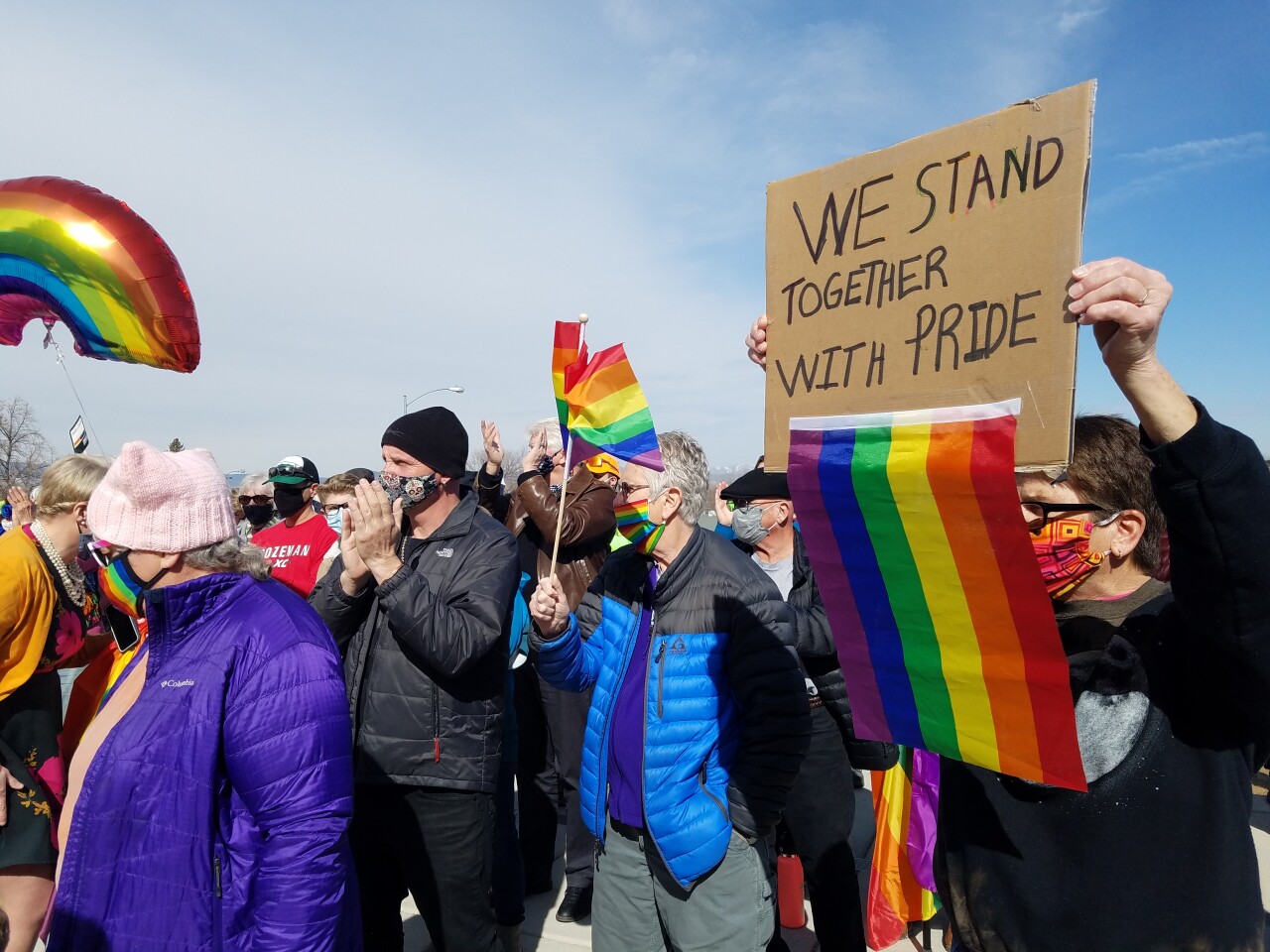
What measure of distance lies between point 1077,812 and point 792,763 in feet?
3.19

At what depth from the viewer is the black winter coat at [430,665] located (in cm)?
265

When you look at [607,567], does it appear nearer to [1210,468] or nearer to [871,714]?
[871,714]

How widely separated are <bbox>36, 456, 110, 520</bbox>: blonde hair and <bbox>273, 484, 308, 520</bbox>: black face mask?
1.58 m

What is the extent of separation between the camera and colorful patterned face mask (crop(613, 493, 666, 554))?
2.70 metres

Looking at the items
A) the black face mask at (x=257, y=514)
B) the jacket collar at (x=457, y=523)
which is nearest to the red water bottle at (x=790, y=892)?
the jacket collar at (x=457, y=523)

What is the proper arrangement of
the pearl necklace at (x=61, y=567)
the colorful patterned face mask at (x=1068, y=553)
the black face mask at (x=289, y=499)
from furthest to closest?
the black face mask at (x=289, y=499) < the pearl necklace at (x=61, y=567) < the colorful patterned face mask at (x=1068, y=553)

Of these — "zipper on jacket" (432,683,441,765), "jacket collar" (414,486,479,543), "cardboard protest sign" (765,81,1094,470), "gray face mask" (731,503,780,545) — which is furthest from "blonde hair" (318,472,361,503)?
"cardboard protest sign" (765,81,1094,470)

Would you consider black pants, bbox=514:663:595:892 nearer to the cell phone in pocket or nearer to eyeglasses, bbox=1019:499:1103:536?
the cell phone in pocket

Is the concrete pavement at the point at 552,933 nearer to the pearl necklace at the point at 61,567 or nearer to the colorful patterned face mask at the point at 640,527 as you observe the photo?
the pearl necklace at the point at 61,567

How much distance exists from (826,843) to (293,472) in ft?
12.7

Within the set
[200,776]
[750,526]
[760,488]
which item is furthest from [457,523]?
[750,526]

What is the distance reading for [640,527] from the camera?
2705 mm

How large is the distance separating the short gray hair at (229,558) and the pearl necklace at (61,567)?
1709 mm

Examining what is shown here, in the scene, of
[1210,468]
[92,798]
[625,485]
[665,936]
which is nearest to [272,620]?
[92,798]
